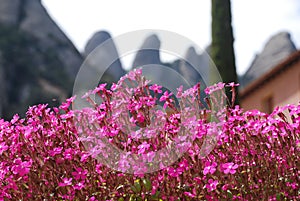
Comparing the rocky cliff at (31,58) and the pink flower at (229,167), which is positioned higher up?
the rocky cliff at (31,58)

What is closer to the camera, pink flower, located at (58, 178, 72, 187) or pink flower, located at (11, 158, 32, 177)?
pink flower, located at (58, 178, 72, 187)

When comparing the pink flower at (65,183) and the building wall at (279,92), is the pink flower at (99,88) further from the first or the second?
the building wall at (279,92)

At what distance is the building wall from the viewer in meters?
18.1

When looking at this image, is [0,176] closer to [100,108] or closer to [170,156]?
[100,108]

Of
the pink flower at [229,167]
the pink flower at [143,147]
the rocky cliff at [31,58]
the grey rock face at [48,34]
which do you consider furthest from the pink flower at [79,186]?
the grey rock face at [48,34]

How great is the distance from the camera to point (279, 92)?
64.2 ft

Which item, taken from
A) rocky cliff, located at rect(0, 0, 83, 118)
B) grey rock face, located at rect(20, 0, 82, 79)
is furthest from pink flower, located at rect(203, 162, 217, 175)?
grey rock face, located at rect(20, 0, 82, 79)

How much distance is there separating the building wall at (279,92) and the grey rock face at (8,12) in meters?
34.6

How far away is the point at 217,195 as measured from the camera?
146 inches

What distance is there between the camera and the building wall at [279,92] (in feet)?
59.5

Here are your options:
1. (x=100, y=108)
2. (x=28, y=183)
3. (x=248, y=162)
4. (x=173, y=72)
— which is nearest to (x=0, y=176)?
(x=28, y=183)

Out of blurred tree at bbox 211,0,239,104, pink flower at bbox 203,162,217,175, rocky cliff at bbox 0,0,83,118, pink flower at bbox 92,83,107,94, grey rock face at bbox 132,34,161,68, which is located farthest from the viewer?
A: rocky cliff at bbox 0,0,83,118

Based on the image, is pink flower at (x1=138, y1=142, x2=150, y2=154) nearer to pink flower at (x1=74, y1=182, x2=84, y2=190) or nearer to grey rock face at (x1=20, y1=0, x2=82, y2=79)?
pink flower at (x1=74, y1=182, x2=84, y2=190)

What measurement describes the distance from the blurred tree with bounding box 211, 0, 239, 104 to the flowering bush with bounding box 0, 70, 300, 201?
7.02 meters
